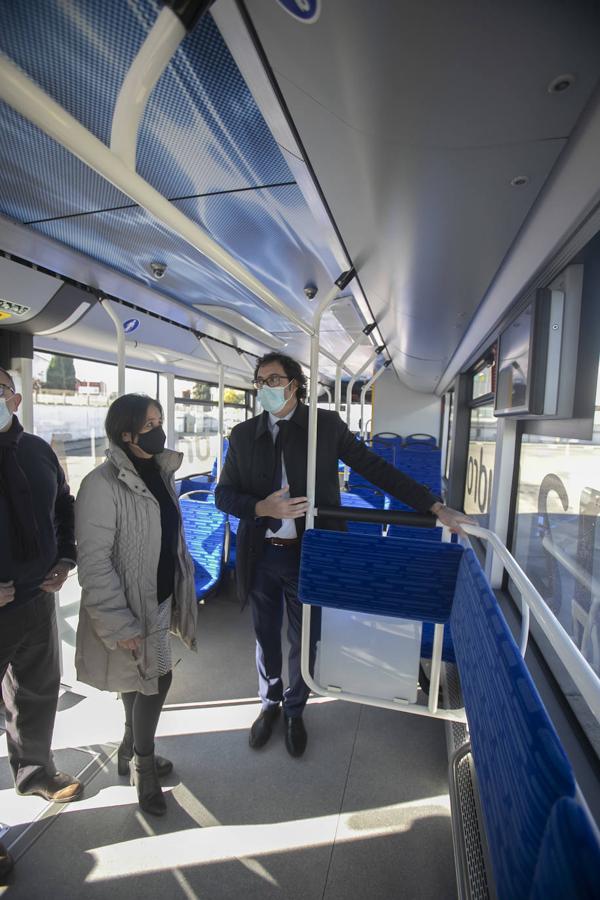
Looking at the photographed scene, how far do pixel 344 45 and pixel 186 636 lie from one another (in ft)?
6.70

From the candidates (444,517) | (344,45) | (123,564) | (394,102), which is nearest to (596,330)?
(444,517)

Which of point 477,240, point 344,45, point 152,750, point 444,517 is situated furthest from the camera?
point 152,750

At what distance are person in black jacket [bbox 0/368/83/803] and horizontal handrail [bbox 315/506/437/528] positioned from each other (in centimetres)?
119

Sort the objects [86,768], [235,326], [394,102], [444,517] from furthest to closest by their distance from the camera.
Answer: [235,326] < [86,768] < [444,517] < [394,102]

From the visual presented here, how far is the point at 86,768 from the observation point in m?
2.00

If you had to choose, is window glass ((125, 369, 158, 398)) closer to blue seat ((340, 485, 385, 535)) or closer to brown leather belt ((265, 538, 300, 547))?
blue seat ((340, 485, 385, 535))

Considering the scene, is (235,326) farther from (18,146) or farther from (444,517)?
(444,517)

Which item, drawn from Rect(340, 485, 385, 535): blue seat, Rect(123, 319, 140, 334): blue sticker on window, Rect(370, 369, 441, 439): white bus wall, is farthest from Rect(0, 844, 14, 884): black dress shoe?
Rect(370, 369, 441, 439): white bus wall

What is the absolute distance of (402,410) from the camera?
8.55 m

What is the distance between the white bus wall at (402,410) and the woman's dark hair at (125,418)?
720 cm

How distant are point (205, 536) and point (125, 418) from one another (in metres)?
1.98

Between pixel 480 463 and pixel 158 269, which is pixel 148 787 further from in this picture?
pixel 480 463

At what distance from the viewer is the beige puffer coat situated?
1561mm

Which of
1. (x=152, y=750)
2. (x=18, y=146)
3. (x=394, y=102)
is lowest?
(x=152, y=750)
